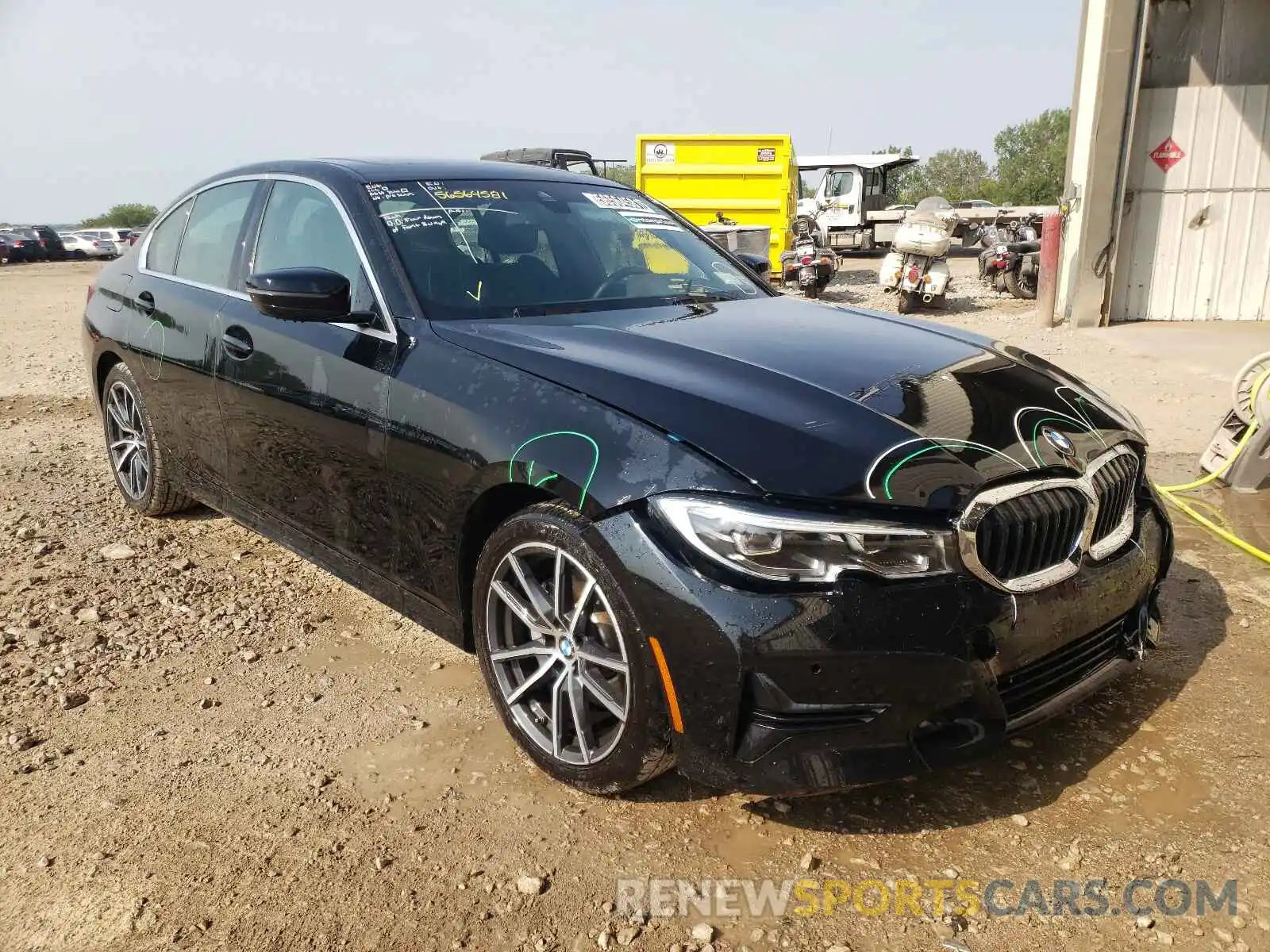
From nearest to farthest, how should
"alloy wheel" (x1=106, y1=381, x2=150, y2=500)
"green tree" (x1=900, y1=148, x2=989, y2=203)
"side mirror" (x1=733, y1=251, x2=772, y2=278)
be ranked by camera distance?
"side mirror" (x1=733, y1=251, x2=772, y2=278)
"alloy wheel" (x1=106, y1=381, x2=150, y2=500)
"green tree" (x1=900, y1=148, x2=989, y2=203)

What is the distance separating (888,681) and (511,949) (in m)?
0.98

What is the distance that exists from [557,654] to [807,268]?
13695mm

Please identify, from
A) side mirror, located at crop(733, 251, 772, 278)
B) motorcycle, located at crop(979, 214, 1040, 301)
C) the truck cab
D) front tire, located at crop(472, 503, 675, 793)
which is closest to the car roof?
side mirror, located at crop(733, 251, 772, 278)

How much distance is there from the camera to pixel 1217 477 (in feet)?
16.4

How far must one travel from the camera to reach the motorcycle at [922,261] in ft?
42.9

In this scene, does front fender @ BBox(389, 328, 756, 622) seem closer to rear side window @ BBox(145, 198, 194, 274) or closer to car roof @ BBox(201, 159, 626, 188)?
car roof @ BBox(201, 159, 626, 188)

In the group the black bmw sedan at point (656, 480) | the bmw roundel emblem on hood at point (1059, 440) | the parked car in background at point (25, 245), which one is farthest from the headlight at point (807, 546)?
the parked car in background at point (25, 245)

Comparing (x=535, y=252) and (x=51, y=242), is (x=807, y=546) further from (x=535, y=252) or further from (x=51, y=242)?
(x=51, y=242)

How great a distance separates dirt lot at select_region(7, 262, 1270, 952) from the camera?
2152mm

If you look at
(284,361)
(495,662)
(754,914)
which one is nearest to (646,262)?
(284,361)

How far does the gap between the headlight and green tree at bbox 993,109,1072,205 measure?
228 feet

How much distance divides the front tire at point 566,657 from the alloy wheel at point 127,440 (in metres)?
2.64

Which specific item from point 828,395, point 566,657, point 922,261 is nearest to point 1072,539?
point 828,395

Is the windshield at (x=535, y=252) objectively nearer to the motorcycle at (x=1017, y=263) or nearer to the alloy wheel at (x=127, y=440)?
the alloy wheel at (x=127, y=440)
